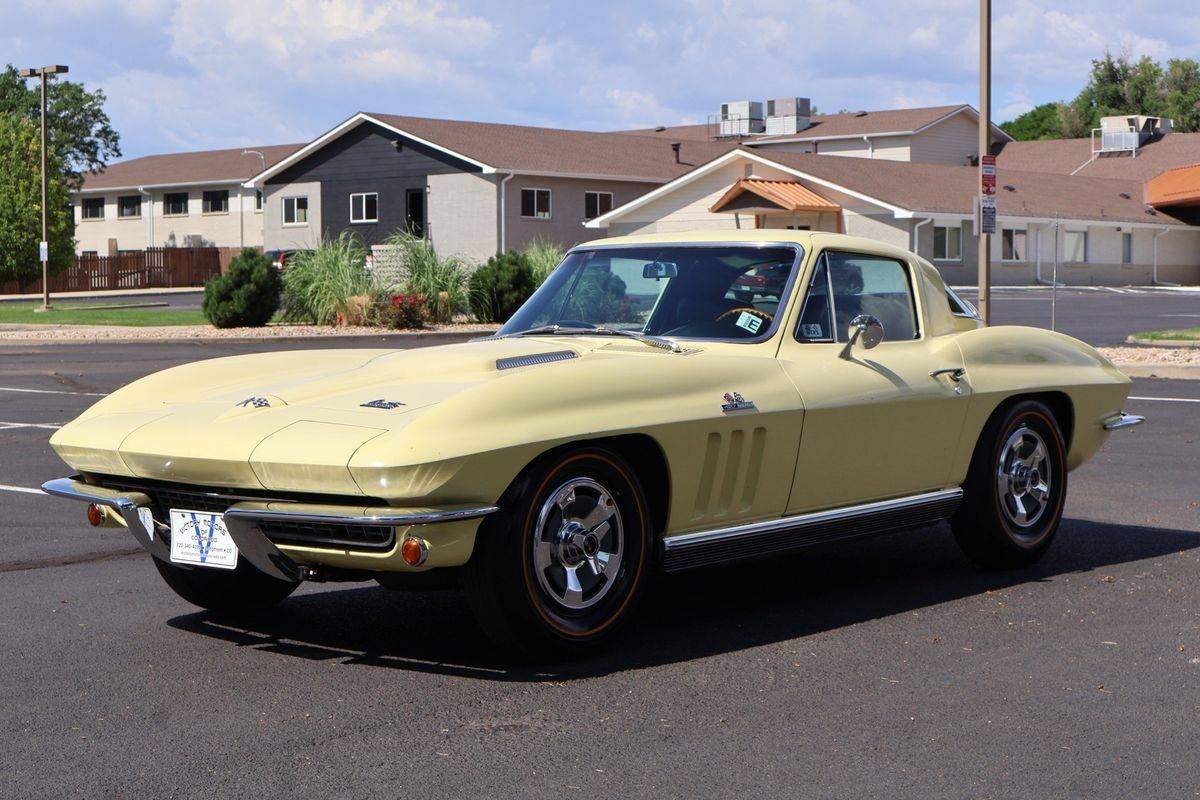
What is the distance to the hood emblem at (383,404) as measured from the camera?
5449mm

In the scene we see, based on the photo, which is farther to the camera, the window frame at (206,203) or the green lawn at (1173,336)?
the window frame at (206,203)

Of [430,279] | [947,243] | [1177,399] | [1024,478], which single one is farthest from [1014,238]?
[1024,478]

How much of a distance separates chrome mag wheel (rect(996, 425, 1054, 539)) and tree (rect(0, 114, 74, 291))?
53.4m

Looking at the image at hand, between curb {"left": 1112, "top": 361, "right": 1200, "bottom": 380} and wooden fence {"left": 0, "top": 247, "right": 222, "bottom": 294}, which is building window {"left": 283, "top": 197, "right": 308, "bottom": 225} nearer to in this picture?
wooden fence {"left": 0, "top": 247, "right": 222, "bottom": 294}

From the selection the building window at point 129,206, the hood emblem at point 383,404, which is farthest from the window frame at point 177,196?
the hood emblem at point 383,404

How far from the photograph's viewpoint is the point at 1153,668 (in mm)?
5664

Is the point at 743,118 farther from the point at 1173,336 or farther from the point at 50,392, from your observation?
the point at 50,392

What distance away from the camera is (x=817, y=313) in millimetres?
6758

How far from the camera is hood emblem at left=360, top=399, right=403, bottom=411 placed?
545 centimetres

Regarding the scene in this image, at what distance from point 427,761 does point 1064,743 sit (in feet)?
6.33

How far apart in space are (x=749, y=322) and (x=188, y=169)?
→ 73.5 metres

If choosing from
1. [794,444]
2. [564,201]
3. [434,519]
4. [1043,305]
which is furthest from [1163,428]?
[564,201]

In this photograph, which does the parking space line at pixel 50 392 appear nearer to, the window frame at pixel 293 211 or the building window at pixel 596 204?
the building window at pixel 596 204

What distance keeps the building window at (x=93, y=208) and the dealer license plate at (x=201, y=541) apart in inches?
3068
